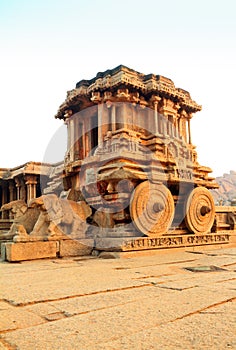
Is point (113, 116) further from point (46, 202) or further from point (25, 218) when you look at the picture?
point (46, 202)

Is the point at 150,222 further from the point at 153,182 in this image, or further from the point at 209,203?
the point at 209,203

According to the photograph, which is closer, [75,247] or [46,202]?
[75,247]

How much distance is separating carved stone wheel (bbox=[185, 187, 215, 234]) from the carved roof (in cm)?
501

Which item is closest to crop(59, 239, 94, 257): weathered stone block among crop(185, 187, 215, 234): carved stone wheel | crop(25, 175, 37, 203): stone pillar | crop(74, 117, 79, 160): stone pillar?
crop(185, 187, 215, 234): carved stone wheel

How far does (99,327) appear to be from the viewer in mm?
2209

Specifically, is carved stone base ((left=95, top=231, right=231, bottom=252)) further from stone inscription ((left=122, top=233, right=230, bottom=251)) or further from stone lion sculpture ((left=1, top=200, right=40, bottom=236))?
stone lion sculpture ((left=1, top=200, right=40, bottom=236))

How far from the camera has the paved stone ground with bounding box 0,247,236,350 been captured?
77.2 inches

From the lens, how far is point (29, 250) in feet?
20.9

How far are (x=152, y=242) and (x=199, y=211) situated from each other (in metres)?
2.37

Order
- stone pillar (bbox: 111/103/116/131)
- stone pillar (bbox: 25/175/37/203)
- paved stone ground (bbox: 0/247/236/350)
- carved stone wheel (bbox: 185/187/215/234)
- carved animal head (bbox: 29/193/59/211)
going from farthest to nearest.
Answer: stone pillar (bbox: 25/175/37/203) < stone pillar (bbox: 111/103/116/131) < carved stone wheel (bbox: 185/187/215/234) < carved animal head (bbox: 29/193/59/211) < paved stone ground (bbox: 0/247/236/350)

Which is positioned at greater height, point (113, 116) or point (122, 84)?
point (122, 84)

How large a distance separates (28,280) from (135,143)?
696 centimetres

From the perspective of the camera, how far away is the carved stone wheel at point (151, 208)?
7.62 metres

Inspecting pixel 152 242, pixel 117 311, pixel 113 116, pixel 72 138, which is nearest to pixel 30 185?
pixel 72 138
